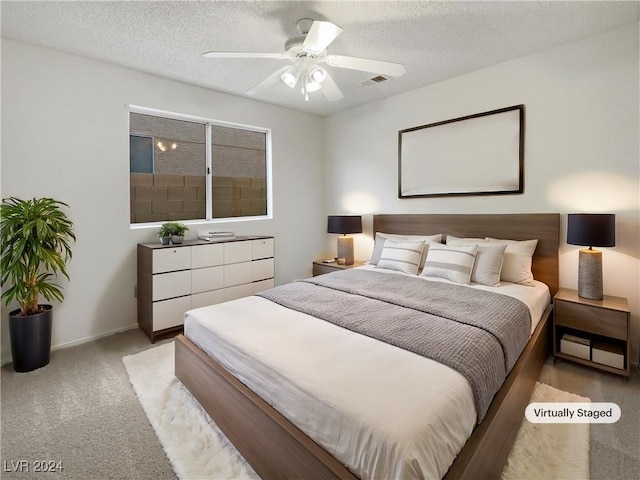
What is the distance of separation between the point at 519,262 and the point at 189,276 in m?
3.11

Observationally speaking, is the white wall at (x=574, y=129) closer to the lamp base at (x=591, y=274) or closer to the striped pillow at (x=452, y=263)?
the lamp base at (x=591, y=274)

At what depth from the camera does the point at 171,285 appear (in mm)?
3102

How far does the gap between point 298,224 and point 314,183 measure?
693 mm

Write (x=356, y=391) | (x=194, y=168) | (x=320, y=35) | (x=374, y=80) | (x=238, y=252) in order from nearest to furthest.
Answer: (x=356, y=391), (x=320, y=35), (x=374, y=80), (x=238, y=252), (x=194, y=168)

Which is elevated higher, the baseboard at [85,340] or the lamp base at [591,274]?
the lamp base at [591,274]

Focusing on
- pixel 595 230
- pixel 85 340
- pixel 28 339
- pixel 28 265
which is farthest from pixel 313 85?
pixel 85 340

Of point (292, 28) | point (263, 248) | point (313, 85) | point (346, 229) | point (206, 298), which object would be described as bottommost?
point (206, 298)

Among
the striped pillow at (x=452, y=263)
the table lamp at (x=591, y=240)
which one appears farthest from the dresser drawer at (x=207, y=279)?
the table lamp at (x=591, y=240)

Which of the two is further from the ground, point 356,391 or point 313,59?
point 313,59

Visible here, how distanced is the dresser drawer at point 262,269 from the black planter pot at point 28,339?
1896mm

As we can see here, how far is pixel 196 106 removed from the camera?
3627mm

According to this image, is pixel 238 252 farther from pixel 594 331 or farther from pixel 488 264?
pixel 594 331

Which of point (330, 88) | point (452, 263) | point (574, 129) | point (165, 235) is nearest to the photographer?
point (330, 88)

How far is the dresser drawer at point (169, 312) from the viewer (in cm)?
301
